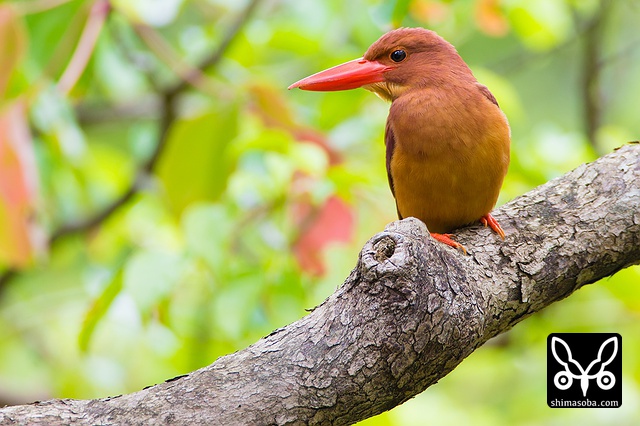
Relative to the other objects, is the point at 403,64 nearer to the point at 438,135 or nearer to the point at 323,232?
the point at 438,135

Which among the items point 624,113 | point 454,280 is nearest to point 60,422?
point 454,280

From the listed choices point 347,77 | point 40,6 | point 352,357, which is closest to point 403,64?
point 347,77

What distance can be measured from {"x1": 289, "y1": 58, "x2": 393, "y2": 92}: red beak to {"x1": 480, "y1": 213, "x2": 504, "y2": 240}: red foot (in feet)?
1.87

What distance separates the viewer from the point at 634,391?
4.58 metres

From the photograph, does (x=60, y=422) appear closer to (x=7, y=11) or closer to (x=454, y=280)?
(x=454, y=280)

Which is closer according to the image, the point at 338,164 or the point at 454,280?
the point at 454,280

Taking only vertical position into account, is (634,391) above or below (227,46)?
below

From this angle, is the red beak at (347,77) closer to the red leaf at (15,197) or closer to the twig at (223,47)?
the red leaf at (15,197)

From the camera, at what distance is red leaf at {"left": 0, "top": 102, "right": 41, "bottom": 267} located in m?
2.96

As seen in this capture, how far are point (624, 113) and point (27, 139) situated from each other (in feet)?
16.3

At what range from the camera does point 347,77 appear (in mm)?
2785
